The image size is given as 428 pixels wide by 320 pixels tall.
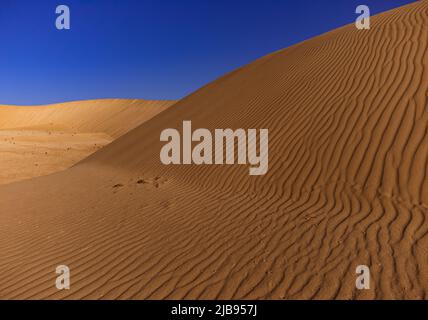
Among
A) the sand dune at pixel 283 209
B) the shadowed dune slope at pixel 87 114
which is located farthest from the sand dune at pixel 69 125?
the sand dune at pixel 283 209

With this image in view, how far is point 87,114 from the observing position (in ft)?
157

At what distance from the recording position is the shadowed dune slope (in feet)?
139

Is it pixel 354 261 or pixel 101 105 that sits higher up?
pixel 101 105

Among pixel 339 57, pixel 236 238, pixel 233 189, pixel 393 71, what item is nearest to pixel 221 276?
pixel 236 238

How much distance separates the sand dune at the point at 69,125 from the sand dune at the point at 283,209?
9591 millimetres

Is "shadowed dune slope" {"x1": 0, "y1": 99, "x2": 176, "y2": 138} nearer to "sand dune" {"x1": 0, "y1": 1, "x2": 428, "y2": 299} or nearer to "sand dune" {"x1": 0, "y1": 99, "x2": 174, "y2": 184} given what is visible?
"sand dune" {"x1": 0, "y1": 99, "x2": 174, "y2": 184}

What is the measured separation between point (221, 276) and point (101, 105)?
52340 mm

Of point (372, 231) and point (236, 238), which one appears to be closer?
point (372, 231)

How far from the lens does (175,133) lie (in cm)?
1197

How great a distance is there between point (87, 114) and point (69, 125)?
4798 millimetres
